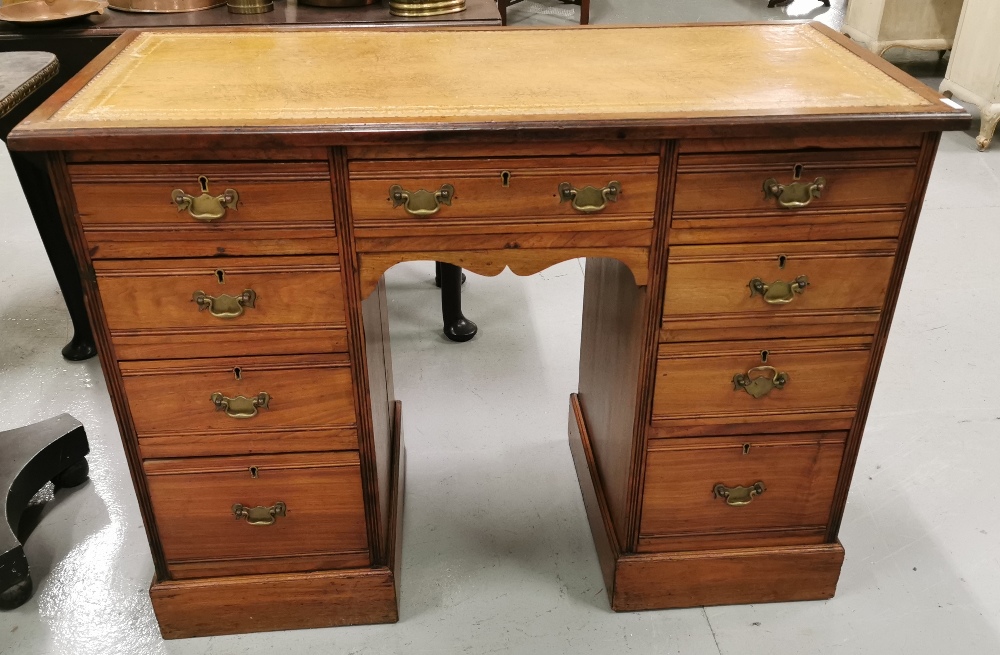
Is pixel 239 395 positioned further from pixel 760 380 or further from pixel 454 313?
pixel 454 313

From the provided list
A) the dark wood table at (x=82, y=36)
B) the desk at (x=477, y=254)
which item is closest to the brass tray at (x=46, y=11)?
the dark wood table at (x=82, y=36)

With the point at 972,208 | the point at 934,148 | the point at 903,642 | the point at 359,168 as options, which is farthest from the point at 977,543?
the point at 972,208

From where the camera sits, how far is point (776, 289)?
1414mm

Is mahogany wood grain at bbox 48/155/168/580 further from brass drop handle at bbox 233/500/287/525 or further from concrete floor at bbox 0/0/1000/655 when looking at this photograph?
concrete floor at bbox 0/0/1000/655

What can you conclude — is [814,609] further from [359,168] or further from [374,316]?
[359,168]

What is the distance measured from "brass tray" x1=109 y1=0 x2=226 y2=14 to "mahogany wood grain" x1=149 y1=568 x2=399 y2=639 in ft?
5.01

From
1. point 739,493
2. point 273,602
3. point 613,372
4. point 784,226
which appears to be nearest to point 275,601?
point 273,602

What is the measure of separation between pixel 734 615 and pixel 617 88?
1042 mm

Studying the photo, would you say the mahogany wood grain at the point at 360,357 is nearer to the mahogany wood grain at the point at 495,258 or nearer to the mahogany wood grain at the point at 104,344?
the mahogany wood grain at the point at 495,258

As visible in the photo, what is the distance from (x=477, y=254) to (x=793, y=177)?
50 centimetres

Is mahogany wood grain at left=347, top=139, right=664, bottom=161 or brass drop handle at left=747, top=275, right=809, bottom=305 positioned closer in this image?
mahogany wood grain at left=347, top=139, right=664, bottom=161

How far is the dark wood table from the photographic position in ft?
6.98

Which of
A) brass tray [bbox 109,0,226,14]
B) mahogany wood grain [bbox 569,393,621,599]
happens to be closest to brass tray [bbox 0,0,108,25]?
brass tray [bbox 109,0,226,14]

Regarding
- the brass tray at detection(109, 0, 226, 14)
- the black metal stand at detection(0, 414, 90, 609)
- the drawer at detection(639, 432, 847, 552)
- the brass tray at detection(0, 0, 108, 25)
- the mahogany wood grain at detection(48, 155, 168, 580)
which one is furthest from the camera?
the brass tray at detection(109, 0, 226, 14)
